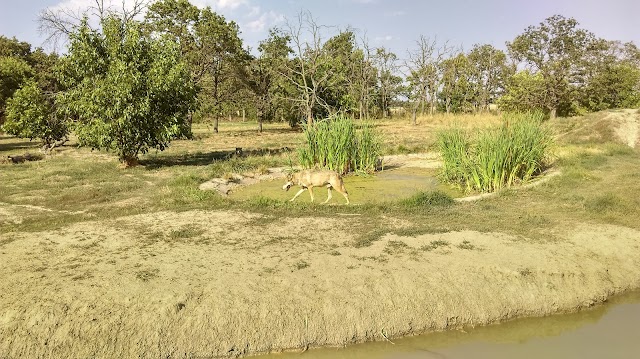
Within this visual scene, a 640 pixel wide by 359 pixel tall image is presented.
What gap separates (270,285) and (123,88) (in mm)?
10718

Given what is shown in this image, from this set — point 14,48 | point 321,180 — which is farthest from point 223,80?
point 321,180

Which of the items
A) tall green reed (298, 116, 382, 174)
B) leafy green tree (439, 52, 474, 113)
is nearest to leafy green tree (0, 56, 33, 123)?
tall green reed (298, 116, 382, 174)

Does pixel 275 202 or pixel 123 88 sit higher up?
pixel 123 88

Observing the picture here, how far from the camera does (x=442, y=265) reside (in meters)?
6.14

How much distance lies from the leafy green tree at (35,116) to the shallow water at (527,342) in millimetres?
16233

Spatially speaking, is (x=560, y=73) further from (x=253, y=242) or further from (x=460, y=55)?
(x=253, y=242)

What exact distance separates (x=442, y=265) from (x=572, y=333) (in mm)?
1644

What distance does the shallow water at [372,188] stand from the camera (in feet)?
37.2

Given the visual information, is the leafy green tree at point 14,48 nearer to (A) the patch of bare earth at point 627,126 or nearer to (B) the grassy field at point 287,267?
(B) the grassy field at point 287,267

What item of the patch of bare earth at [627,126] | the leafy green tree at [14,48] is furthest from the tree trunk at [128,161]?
the leafy green tree at [14,48]

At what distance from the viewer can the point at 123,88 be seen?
13969mm

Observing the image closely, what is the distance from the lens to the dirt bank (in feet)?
15.5

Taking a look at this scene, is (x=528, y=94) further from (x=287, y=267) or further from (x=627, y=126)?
(x=287, y=267)

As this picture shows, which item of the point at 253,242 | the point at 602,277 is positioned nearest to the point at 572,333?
the point at 602,277
